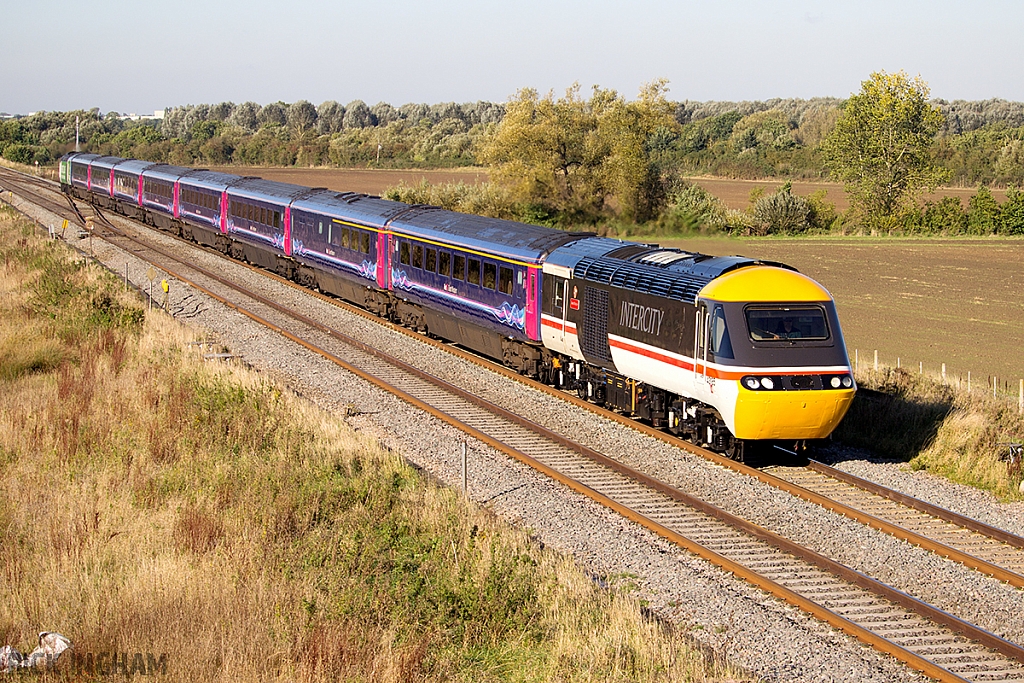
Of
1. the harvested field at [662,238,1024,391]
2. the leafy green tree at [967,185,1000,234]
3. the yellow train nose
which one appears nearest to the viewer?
the yellow train nose

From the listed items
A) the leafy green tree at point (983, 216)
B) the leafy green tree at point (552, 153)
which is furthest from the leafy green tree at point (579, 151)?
the leafy green tree at point (983, 216)

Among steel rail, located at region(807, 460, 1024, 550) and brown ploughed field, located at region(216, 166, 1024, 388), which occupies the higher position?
steel rail, located at region(807, 460, 1024, 550)

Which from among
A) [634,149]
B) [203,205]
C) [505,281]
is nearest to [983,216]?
[634,149]

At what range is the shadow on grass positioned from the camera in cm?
1608

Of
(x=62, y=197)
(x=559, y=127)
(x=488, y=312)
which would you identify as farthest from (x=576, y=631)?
(x=62, y=197)

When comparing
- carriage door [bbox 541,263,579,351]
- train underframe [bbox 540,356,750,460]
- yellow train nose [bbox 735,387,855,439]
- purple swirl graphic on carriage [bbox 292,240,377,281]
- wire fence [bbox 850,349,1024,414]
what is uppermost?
carriage door [bbox 541,263,579,351]

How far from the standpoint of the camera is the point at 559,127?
5666 centimetres

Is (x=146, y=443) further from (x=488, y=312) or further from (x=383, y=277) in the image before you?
(x=383, y=277)

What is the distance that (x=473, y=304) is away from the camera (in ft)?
71.2

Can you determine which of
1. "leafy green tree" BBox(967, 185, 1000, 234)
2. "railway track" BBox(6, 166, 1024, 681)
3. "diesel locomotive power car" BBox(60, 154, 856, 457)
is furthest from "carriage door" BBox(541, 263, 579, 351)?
"leafy green tree" BBox(967, 185, 1000, 234)

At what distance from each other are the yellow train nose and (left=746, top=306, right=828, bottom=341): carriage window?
78cm

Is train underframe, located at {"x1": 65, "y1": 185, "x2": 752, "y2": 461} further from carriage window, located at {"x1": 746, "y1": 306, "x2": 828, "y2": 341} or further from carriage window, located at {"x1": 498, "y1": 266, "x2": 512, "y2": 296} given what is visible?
carriage window, located at {"x1": 746, "y1": 306, "x2": 828, "y2": 341}

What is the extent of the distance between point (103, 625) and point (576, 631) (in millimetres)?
3789

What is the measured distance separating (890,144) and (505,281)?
45.6 m
